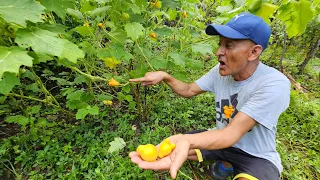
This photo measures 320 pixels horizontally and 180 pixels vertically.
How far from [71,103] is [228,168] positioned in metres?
1.69

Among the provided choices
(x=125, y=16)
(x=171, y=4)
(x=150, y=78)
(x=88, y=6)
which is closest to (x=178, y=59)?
(x=150, y=78)

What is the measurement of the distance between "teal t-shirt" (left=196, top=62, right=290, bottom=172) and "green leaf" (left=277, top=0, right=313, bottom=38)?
37 cm

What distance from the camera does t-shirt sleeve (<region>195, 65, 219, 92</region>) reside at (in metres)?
2.23

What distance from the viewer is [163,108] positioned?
10.1 ft

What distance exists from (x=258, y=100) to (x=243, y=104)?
0.83 feet

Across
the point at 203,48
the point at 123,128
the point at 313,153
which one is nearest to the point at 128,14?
the point at 203,48

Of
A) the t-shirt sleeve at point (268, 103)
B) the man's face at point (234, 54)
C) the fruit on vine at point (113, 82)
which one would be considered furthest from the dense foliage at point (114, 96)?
the t-shirt sleeve at point (268, 103)

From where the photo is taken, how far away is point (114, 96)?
2480 mm

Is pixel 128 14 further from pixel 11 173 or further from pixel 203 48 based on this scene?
pixel 11 173

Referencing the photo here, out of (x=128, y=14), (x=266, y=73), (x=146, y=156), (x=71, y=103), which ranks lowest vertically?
(x=71, y=103)

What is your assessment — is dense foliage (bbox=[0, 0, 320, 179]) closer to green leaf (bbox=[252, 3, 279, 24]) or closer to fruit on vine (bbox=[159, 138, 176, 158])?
green leaf (bbox=[252, 3, 279, 24])

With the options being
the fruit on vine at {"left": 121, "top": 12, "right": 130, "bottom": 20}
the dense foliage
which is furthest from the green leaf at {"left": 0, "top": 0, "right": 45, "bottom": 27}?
the fruit on vine at {"left": 121, "top": 12, "right": 130, "bottom": 20}

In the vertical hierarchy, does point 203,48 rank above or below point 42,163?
above

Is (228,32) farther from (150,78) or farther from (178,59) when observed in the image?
(150,78)
